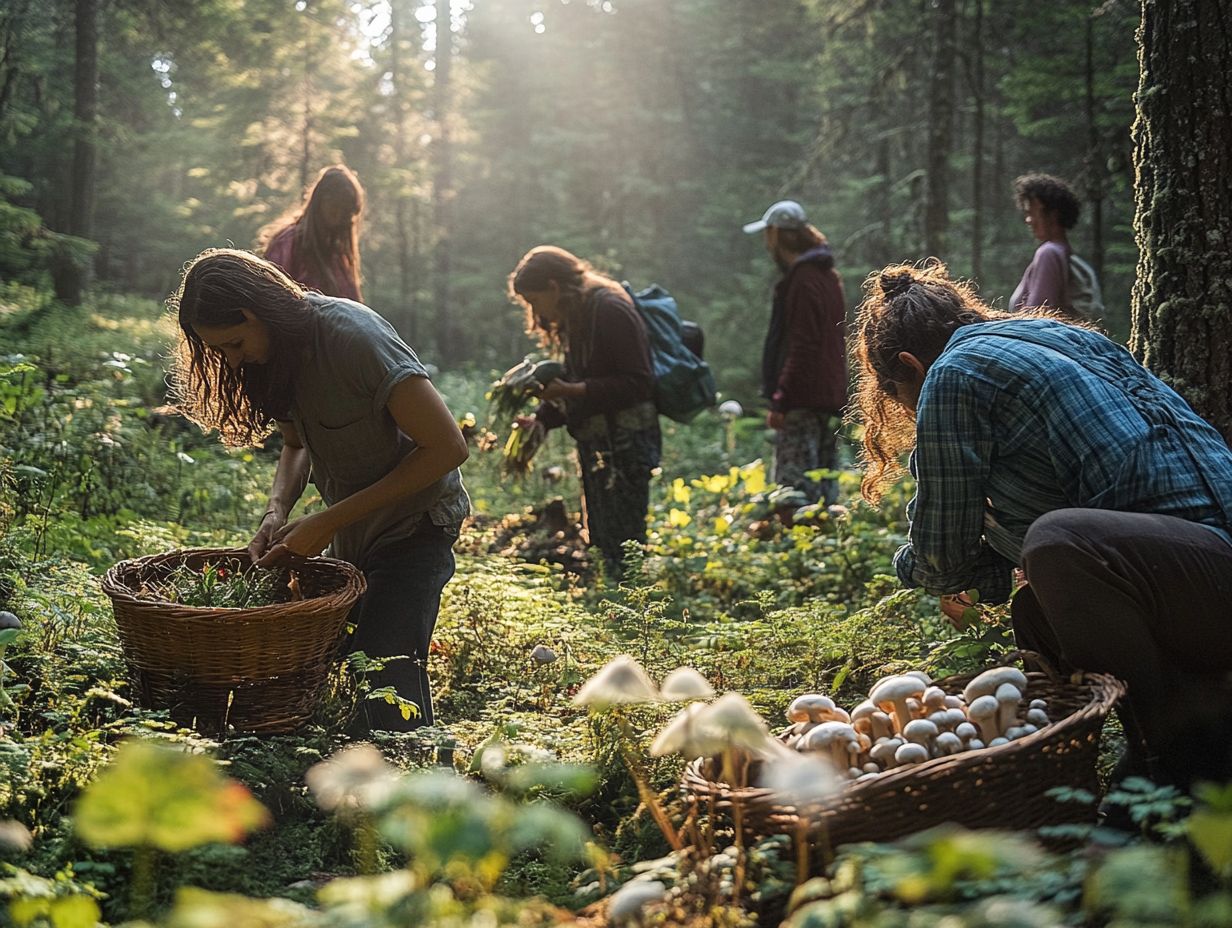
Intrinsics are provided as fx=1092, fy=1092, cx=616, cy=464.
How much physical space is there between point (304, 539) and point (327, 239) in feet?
11.2

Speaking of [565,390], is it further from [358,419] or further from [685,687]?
[685,687]

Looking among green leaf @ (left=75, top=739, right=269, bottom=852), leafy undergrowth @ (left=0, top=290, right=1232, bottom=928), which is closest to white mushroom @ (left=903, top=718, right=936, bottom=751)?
leafy undergrowth @ (left=0, top=290, right=1232, bottom=928)

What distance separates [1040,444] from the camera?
2.99 metres

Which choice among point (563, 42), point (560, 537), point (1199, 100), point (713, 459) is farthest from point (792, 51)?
point (1199, 100)

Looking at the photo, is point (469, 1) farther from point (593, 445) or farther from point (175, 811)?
point (175, 811)

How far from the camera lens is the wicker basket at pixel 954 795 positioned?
7.63 ft

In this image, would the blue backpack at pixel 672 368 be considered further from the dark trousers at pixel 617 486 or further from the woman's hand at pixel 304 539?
the woman's hand at pixel 304 539

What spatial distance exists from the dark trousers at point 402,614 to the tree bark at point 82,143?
12.3 m

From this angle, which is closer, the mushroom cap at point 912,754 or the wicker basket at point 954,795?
the wicker basket at point 954,795

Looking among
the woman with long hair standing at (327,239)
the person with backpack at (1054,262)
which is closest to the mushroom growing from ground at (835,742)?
the person with backpack at (1054,262)

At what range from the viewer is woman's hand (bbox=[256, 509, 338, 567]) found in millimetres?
3574

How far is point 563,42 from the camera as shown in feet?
86.6

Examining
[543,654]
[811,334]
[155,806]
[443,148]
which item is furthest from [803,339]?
[443,148]

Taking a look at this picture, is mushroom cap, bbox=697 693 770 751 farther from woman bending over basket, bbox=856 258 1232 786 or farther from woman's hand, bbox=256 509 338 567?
woman's hand, bbox=256 509 338 567
